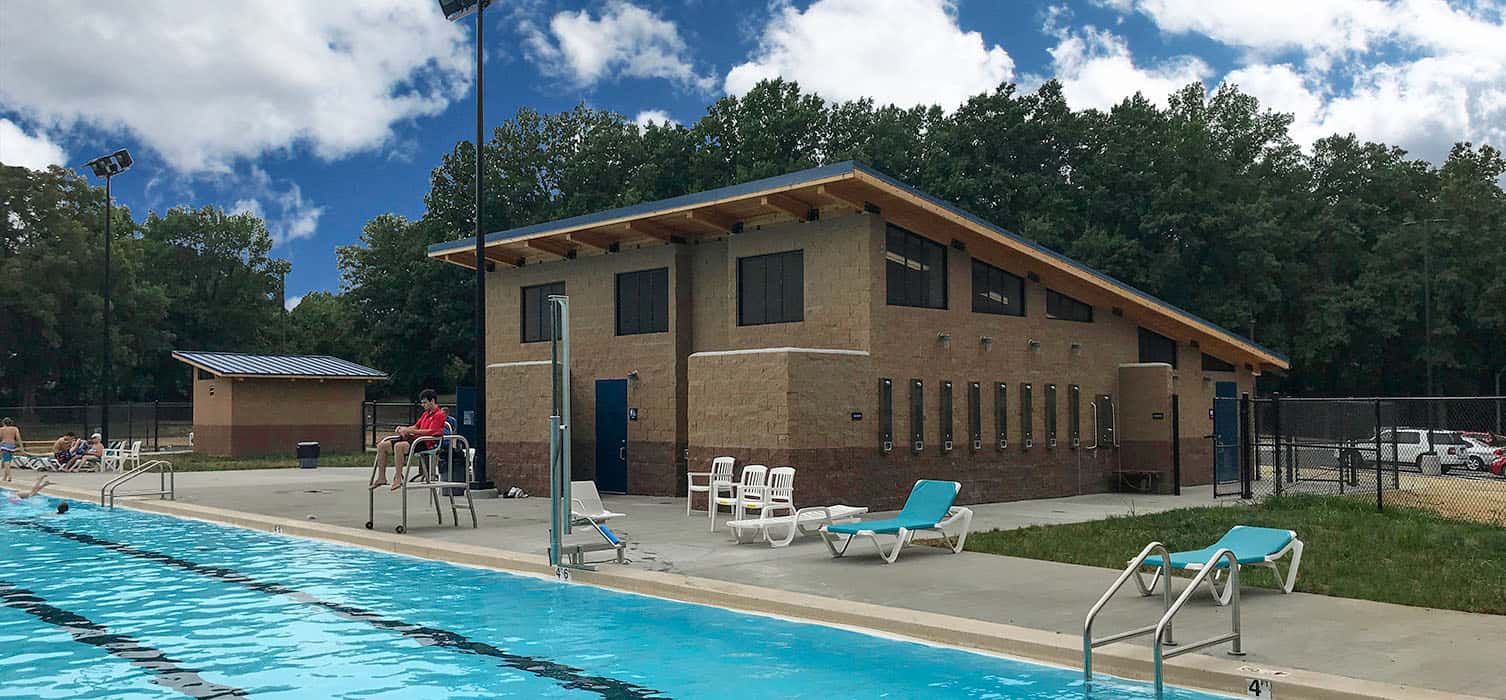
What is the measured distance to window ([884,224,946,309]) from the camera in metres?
21.2

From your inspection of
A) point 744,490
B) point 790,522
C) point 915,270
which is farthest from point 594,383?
point 790,522

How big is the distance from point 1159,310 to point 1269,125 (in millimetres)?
50266

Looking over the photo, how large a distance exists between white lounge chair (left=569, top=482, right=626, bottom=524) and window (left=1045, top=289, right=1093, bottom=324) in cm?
1329

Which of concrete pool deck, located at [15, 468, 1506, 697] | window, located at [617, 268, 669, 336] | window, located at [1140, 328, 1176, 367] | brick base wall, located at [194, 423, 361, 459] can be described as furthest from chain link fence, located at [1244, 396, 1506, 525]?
brick base wall, located at [194, 423, 361, 459]

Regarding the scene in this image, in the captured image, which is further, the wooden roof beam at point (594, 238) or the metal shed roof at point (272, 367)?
the metal shed roof at point (272, 367)

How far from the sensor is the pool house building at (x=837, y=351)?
781 inches

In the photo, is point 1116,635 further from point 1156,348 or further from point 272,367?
point 272,367

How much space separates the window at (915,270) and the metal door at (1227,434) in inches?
322

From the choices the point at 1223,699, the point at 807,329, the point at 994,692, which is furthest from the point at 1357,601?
the point at 807,329

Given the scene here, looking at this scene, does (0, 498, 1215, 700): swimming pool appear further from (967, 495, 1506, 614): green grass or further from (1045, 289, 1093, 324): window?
(1045, 289, 1093, 324): window

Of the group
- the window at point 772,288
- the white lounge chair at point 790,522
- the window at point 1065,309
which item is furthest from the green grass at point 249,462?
the white lounge chair at point 790,522

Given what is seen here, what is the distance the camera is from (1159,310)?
25.7m

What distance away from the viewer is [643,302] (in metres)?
24.4

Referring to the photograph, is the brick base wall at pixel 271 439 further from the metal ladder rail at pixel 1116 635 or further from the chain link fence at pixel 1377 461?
the metal ladder rail at pixel 1116 635
